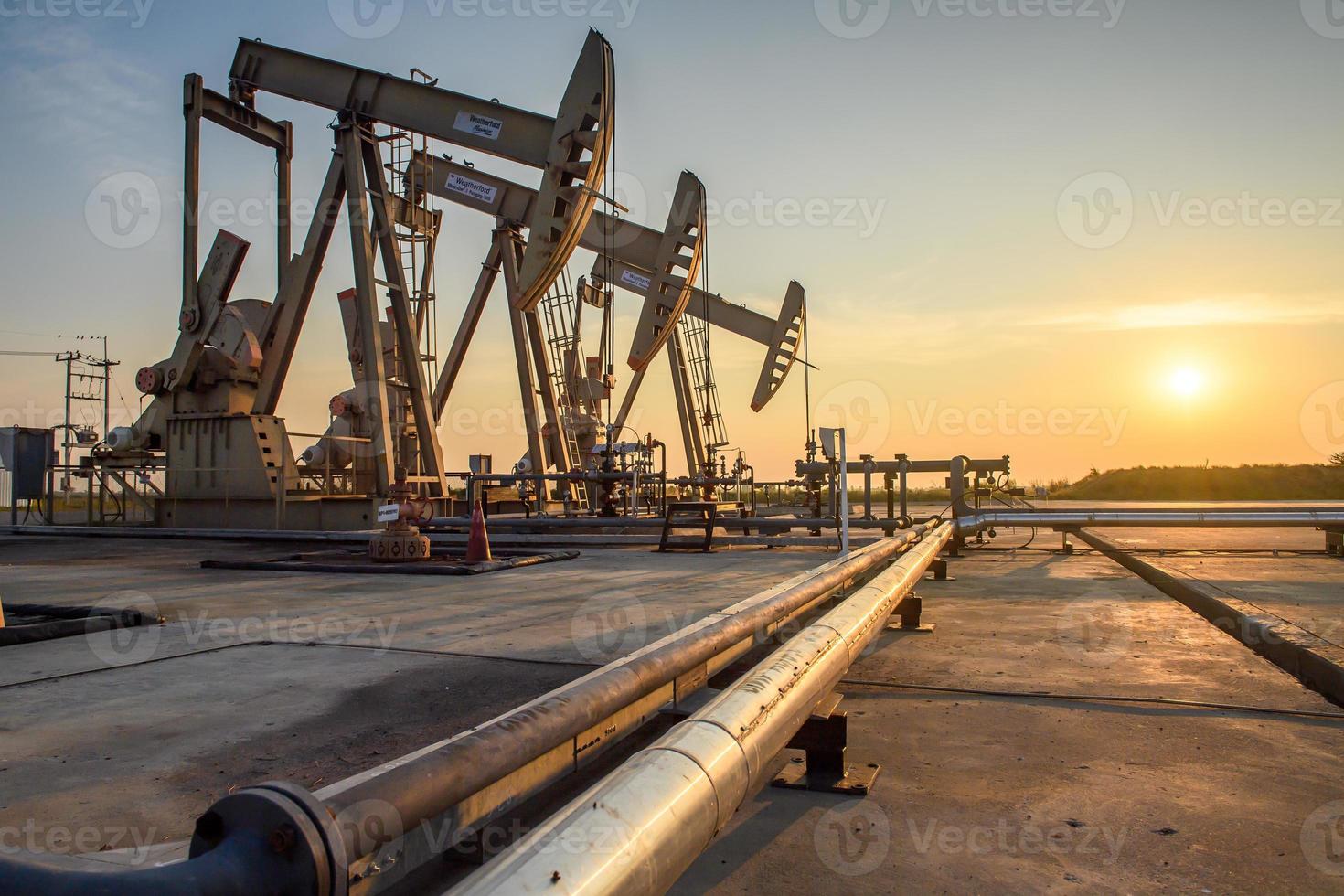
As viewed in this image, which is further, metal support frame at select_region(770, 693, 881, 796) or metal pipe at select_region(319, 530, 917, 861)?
metal support frame at select_region(770, 693, 881, 796)

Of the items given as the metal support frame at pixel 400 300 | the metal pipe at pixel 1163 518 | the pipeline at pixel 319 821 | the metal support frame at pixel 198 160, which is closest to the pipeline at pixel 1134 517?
the metal pipe at pixel 1163 518

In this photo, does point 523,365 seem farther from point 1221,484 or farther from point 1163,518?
point 1221,484

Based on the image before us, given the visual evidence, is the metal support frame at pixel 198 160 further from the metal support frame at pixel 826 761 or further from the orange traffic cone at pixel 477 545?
the metal support frame at pixel 826 761

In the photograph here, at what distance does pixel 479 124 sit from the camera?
51.2ft

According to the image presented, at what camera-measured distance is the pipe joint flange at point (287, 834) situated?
117 centimetres

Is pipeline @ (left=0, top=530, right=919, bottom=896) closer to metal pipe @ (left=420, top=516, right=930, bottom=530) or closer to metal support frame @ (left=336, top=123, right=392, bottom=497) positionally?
metal pipe @ (left=420, top=516, right=930, bottom=530)

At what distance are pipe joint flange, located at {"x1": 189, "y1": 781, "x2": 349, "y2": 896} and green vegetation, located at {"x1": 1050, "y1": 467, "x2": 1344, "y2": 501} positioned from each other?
1562 inches

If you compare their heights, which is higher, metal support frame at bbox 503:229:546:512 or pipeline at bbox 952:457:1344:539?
metal support frame at bbox 503:229:546:512

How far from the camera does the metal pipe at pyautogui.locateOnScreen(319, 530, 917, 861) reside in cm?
138

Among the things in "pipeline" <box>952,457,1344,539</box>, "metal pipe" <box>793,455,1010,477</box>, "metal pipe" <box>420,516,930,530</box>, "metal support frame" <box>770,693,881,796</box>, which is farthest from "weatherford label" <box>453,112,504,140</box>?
"metal support frame" <box>770,693,881,796</box>

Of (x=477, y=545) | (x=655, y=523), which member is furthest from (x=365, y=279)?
(x=477, y=545)

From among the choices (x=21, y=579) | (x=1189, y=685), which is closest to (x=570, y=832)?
(x=1189, y=685)

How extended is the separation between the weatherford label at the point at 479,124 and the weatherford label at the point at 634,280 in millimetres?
9903

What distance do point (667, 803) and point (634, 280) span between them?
24.5 m
